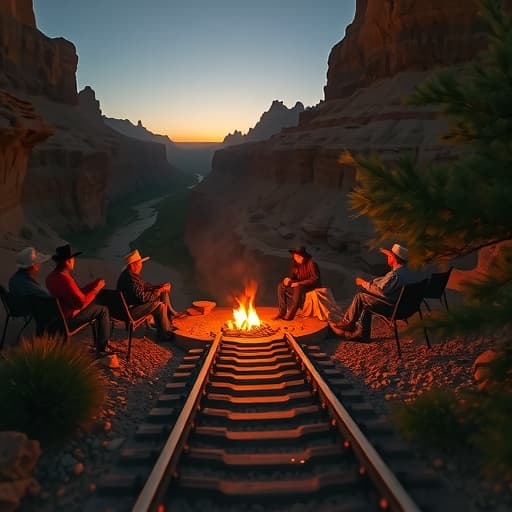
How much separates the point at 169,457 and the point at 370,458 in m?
1.70

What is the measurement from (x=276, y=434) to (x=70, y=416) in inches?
83.7

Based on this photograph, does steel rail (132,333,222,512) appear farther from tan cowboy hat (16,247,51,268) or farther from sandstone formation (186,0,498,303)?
sandstone formation (186,0,498,303)

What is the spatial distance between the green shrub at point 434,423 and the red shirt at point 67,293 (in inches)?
178

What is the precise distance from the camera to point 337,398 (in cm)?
500

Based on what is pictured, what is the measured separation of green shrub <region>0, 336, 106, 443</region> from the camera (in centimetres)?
427

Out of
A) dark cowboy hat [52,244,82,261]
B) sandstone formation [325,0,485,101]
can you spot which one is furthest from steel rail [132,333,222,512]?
sandstone formation [325,0,485,101]

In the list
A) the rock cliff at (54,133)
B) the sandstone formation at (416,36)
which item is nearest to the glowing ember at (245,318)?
the sandstone formation at (416,36)

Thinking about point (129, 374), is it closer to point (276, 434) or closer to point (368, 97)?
point (276, 434)

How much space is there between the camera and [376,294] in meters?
7.23

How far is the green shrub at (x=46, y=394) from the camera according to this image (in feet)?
14.0

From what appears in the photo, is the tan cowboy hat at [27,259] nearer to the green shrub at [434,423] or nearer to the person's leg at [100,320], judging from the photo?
the person's leg at [100,320]

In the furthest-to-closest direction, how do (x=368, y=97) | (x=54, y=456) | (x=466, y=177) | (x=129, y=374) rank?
1. (x=368, y=97)
2. (x=129, y=374)
3. (x=54, y=456)
4. (x=466, y=177)

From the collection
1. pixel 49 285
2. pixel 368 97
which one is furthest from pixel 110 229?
pixel 49 285

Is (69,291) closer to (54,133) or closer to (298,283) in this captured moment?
(298,283)
